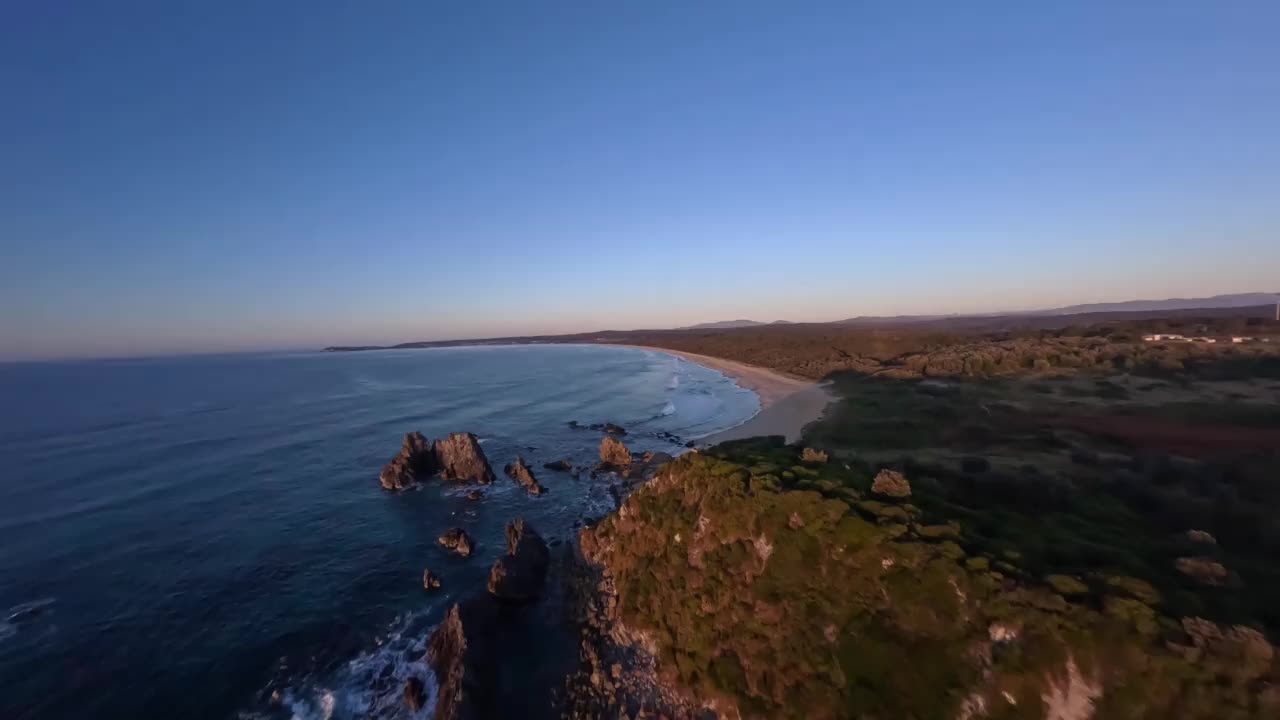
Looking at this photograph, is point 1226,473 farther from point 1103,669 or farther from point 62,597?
point 62,597

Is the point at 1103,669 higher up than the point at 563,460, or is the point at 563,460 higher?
the point at 1103,669

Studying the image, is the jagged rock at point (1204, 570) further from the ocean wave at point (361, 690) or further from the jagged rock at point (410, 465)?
the jagged rock at point (410, 465)

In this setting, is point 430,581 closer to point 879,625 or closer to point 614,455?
point 614,455

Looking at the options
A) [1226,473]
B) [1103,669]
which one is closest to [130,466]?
[1103,669]

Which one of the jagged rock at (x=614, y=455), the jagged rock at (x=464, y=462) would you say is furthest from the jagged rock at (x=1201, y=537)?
the jagged rock at (x=464, y=462)

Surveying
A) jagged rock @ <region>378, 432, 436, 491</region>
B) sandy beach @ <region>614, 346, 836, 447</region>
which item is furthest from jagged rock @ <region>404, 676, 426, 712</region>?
sandy beach @ <region>614, 346, 836, 447</region>

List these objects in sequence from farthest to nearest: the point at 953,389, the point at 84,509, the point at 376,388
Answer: the point at 376,388 → the point at 953,389 → the point at 84,509

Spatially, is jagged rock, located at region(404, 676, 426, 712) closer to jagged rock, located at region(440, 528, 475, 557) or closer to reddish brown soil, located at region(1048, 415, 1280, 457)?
jagged rock, located at region(440, 528, 475, 557)
